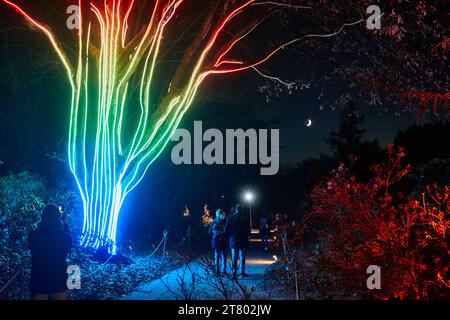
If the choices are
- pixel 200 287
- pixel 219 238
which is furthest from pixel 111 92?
pixel 200 287

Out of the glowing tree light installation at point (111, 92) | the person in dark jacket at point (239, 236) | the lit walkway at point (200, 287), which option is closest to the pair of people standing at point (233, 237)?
the person in dark jacket at point (239, 236)

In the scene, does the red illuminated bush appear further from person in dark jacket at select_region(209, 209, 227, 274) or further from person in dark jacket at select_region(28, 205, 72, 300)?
person in dark jacket at select_region(28, 205, 72, 300)

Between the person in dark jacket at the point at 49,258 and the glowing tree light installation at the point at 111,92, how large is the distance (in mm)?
6398

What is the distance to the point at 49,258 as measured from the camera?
6527 mm

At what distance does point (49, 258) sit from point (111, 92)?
7.63 meters

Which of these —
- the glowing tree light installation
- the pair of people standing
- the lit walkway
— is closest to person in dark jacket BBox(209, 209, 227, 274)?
the pair of people standing

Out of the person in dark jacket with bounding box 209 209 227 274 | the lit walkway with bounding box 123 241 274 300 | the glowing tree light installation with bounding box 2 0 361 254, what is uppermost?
the glowing tree light installation with bounding box 2 0 361 254

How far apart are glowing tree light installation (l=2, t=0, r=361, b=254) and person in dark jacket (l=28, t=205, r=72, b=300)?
6.40 m

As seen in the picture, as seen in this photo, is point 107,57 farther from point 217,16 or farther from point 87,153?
point 217,16

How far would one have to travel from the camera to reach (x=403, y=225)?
838cm

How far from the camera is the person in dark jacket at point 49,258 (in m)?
6.42

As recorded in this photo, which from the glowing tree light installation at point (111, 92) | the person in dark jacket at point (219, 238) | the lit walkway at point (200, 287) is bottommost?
the lit walkway at point (200, 287)

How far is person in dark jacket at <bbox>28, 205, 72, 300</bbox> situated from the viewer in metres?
6.42

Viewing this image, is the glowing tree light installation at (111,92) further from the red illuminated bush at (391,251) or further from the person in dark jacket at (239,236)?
the red illuminated bush at (391,251)
